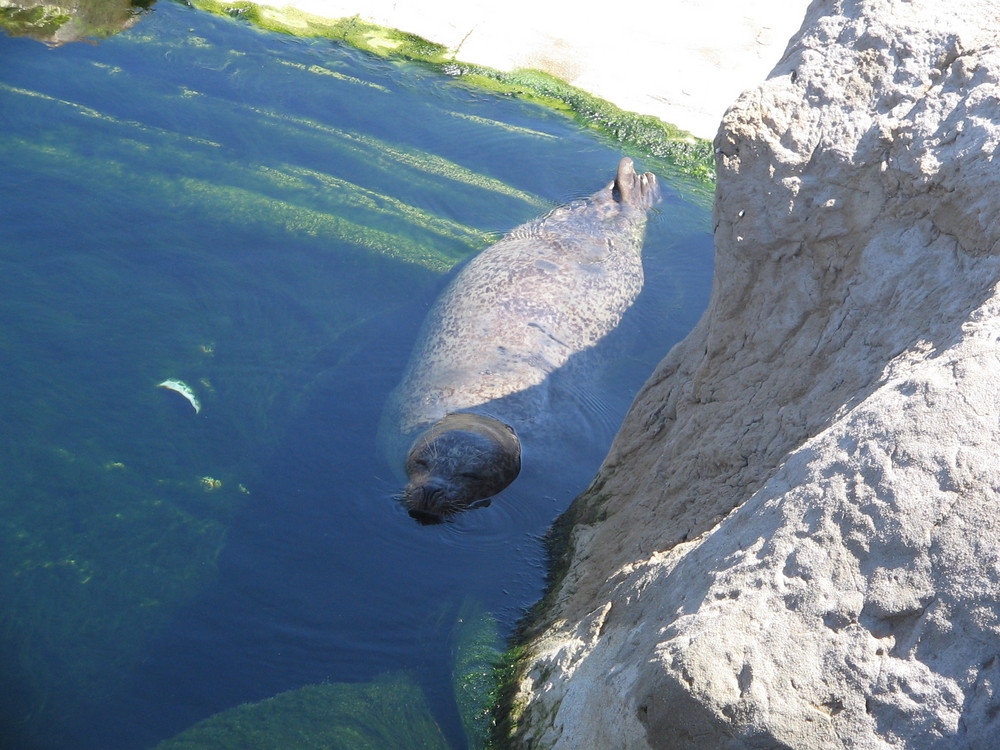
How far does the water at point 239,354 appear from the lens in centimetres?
373

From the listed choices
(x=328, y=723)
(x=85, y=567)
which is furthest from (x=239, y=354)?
(x=328, y=723)

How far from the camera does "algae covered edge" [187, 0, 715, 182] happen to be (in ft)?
27.4

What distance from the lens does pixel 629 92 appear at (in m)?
A: 8.91

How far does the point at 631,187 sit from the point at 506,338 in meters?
2.30

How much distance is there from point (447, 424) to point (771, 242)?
2.26 metres

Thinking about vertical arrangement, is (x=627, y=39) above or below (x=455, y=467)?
above

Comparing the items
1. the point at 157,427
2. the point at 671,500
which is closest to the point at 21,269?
the point at 157,427

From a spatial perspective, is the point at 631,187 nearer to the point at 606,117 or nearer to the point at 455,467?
the point at 606,117

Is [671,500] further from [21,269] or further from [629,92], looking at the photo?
[629,92]

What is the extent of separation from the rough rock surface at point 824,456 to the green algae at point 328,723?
46 cm

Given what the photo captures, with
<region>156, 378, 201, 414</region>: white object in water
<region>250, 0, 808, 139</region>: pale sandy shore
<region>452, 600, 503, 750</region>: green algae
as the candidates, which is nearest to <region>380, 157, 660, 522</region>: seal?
<region>452, 600, 503, 750</region>: green algae

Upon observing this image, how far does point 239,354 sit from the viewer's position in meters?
5.30

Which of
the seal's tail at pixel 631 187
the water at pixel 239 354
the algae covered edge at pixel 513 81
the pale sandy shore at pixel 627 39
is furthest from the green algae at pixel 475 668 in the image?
the pale sandy shore at pixel 627 39

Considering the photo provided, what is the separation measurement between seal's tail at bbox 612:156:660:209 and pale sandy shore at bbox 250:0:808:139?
150 cm
